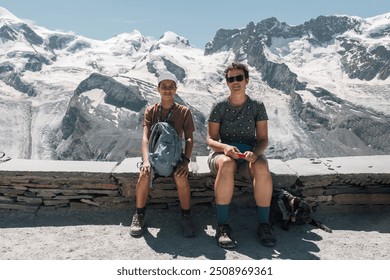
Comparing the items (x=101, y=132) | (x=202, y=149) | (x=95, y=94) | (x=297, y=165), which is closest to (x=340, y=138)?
(x=202, y=149)

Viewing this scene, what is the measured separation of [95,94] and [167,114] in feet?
652

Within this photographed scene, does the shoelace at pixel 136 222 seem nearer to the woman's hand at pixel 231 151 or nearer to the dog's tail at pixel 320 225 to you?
the woman's hand at pixel 231 151

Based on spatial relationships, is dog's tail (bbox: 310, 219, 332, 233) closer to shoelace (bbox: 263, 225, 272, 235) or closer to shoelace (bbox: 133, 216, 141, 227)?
shoelace (bbox: 263, 225, 272, 235)

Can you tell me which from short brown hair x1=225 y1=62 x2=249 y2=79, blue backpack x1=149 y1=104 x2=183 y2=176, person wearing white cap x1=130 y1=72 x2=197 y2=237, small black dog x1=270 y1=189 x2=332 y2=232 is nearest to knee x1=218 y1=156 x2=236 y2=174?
person wearing white cap x1=130 y1=72 x2=197 y2=237

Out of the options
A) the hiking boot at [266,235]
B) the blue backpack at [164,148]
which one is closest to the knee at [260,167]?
the hiking boot at [266,235]

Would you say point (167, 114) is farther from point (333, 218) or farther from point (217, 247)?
point (333, 218)

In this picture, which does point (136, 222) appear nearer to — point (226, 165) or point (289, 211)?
point (226, 165)

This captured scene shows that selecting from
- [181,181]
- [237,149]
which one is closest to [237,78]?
[237,149]

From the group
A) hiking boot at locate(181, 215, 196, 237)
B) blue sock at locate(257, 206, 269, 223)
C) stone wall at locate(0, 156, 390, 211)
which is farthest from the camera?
stone wall at locate(0, 156, 390, 211)

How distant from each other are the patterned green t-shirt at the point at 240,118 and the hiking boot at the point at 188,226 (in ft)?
4.41

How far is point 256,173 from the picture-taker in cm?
512

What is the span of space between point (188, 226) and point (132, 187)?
3.98 ft

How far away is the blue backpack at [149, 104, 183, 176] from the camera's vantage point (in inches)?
211

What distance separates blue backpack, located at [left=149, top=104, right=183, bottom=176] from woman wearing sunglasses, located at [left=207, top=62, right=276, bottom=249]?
1.78ft
